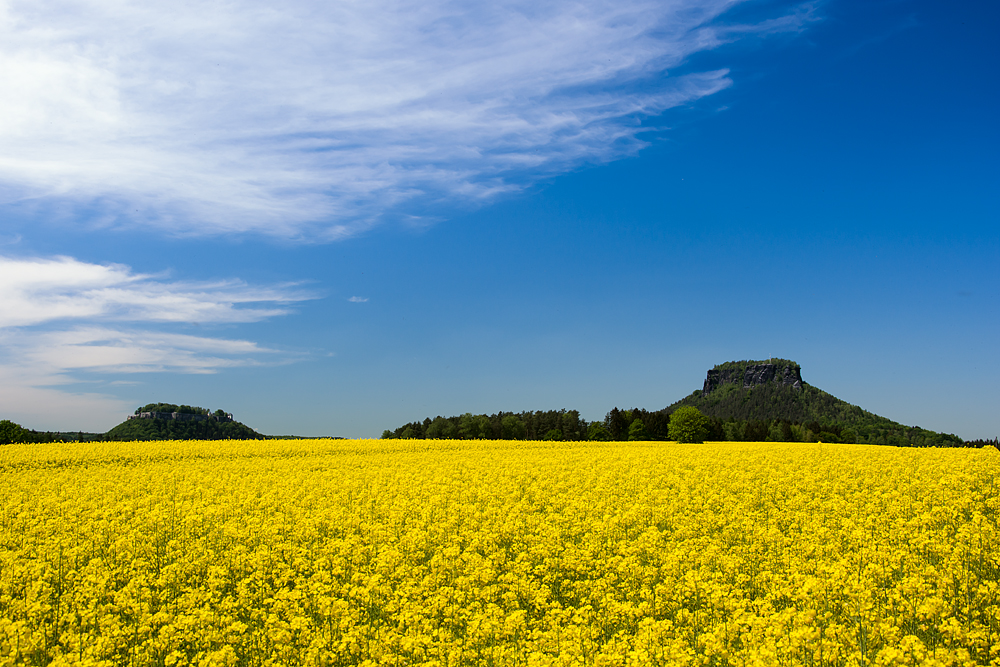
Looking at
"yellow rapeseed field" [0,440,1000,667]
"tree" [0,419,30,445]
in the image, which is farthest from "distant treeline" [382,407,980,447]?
"yellow rapeseed field" [0,440,1000,667]

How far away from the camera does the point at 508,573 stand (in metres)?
10.9

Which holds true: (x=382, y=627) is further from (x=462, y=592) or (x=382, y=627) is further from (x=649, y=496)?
(x=649, y=496)

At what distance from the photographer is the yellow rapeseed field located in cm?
830

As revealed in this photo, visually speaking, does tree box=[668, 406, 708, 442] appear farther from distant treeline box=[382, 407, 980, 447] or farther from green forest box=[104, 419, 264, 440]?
green forest box=[104, 419, 264, 440]

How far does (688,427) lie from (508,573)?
64.4 meters

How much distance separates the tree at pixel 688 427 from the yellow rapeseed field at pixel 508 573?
49181 mm

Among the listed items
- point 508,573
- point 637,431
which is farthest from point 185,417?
point 508,573

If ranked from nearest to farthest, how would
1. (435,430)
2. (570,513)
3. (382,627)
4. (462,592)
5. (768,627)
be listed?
(768,627) → (382,627) → (462,592) → (570,513) → (435,430)

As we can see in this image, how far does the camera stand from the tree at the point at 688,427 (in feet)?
229

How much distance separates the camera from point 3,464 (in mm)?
32781

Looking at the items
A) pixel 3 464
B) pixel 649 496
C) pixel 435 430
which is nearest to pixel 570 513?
pixel 649 496

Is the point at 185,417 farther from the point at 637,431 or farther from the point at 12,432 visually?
the point at 637,431

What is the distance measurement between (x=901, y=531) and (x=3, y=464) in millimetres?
42279

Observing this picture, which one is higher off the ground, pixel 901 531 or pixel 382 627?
pixel 901 531
